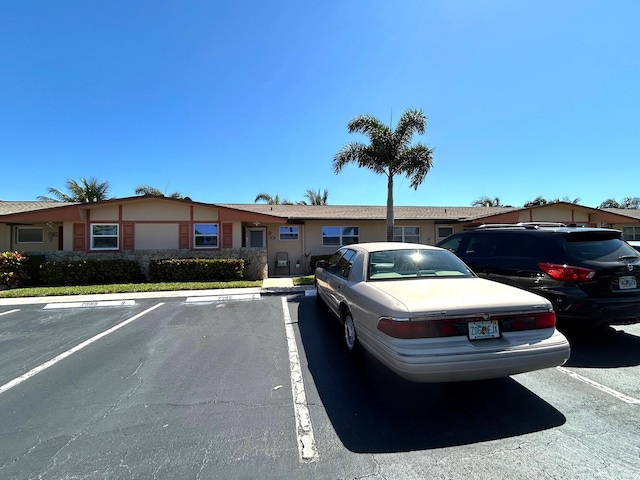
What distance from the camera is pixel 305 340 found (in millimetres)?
5258

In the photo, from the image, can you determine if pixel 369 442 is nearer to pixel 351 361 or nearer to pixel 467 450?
pixel 467 450

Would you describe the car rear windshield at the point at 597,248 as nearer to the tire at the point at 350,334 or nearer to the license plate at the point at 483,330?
the license plate at the point at 483,330

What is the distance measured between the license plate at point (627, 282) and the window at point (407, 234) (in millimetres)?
12842

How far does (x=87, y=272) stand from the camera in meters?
12.7

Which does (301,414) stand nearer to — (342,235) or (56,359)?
(56,359)

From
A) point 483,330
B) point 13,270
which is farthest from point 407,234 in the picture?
point 13,270

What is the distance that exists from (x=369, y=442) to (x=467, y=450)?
2.46 feet

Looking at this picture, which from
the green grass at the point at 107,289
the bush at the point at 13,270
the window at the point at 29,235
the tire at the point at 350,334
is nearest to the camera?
the tire at the point at 350,334

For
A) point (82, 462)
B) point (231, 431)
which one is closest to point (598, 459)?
point (231, 431)

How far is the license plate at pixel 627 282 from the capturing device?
4.53m

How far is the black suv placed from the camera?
4.48 metres

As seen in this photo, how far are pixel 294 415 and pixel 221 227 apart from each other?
12.9 m

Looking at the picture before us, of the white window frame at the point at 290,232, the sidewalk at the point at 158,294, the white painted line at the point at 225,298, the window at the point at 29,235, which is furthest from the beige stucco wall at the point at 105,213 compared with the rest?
the white painted line at the point at 225,298

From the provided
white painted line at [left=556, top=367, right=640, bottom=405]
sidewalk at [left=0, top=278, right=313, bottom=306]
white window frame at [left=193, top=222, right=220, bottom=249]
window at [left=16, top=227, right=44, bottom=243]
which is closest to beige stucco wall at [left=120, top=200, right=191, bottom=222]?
white window frame at [left=193, top=222, right=220, bottom=249]
